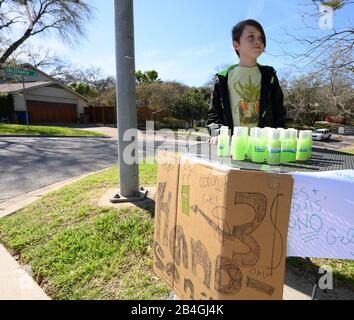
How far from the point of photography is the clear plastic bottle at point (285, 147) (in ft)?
6.05

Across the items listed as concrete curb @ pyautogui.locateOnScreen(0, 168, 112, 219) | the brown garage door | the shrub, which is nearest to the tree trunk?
the shrub

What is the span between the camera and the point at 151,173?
5.89 m

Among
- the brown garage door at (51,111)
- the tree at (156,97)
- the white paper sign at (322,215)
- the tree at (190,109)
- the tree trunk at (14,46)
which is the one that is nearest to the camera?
the white paper sign at (322,215)

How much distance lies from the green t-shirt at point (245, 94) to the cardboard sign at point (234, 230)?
844 mm

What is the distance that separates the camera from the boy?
2406mm

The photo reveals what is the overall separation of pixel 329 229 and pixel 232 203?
525mm

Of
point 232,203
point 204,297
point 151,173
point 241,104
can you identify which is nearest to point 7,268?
point 204,297

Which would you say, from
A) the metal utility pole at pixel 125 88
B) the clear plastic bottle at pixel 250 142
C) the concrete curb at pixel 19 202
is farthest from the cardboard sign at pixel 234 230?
the concrete curb at pixel 19 202

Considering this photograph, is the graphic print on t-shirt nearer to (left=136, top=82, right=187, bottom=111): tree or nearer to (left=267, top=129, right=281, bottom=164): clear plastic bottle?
(left=267, top=129, right=281, bottom=164): clear plastic bottle

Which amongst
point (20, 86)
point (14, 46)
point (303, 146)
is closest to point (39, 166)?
point (303, 146)

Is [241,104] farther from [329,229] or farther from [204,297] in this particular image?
[204,297]

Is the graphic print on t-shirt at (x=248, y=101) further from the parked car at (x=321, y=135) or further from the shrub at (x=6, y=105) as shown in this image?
the shrub at (x=6, y=105)

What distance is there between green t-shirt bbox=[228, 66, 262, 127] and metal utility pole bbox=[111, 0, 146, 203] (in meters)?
1.73

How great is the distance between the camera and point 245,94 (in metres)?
2.42
